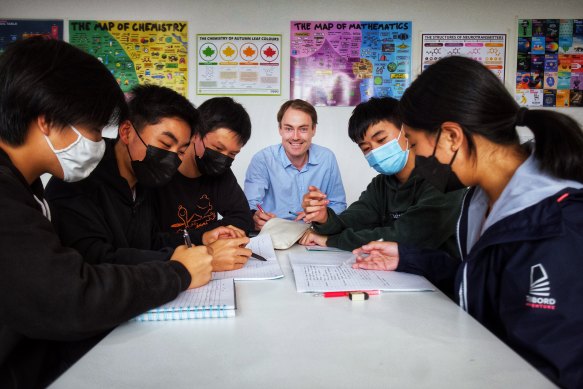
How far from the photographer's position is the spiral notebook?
80 centimetres

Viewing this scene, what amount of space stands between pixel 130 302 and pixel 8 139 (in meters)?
0.40

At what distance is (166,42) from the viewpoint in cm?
305

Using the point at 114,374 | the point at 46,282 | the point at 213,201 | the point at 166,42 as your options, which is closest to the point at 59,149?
the point at 46,282

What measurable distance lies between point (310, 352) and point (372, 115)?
119cm

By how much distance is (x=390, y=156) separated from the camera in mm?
1647

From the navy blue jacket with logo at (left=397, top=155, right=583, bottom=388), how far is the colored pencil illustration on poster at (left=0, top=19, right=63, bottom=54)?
319cm

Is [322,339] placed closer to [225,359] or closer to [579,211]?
[225,359]

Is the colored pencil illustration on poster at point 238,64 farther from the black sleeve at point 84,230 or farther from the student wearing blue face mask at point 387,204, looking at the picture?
the black sleeve at point 84,230

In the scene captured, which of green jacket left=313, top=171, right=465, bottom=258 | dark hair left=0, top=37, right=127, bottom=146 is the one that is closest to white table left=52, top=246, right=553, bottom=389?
dark hair left=0, top=37, right=127, bottom=146

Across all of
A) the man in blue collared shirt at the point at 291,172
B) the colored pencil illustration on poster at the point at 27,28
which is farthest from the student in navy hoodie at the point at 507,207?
the colored pencil illustration on poster at the point at 27,28

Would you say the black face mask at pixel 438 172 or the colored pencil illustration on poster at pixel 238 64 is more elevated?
the colored pencil illustration on poster at pixel 238 64

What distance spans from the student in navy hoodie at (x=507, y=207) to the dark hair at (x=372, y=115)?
22.5 inches

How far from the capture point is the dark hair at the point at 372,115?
167 centimetres

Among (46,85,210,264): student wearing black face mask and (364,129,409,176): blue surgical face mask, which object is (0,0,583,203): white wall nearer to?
(364,129,409,176): blue surgical face mask
